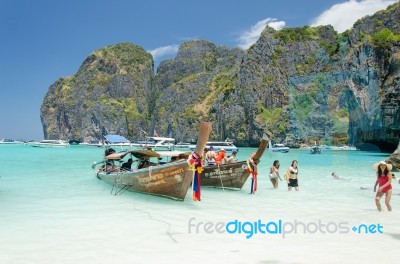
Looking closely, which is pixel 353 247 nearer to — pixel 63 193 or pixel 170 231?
pixel 170 231

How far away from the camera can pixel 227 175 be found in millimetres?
17859

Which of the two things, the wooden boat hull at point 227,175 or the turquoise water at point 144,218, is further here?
the wooden boat hull at point 227,175

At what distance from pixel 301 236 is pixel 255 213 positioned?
123 inches

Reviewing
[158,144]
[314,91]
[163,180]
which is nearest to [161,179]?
[163,180]

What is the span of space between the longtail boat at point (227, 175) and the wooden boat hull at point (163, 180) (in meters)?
3.58

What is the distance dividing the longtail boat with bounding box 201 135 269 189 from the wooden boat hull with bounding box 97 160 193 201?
3580 millimetres

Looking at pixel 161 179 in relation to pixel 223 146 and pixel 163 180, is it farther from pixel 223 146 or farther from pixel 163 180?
pixel 223 146

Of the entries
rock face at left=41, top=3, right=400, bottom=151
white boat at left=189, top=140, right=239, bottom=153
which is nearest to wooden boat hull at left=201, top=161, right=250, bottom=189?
white boat at left=189, top=140, right=239, bottom=153

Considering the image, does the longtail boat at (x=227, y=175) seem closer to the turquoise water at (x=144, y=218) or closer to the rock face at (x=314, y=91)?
the turquoise water at (x=144, y=218)

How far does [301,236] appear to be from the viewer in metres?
9.04

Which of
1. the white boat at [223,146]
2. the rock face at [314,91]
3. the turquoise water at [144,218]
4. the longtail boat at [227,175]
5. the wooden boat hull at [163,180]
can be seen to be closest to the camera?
the turquoise water at [144,218]

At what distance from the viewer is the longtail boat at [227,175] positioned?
1766cm

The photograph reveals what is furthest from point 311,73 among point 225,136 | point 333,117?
point 225,136

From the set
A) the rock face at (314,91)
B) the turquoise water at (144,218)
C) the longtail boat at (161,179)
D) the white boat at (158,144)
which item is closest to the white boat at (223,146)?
the white boat at (158,144)
